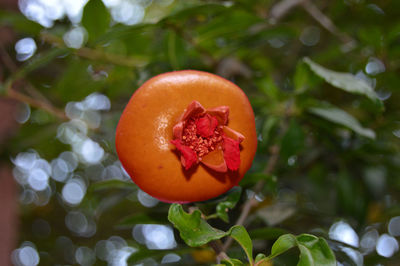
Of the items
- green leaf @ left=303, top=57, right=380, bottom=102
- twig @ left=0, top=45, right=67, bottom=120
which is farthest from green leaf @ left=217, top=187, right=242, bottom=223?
twig @ left=0, top=45, right=67, bottom=120

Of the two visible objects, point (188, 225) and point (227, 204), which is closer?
point (188, 225)

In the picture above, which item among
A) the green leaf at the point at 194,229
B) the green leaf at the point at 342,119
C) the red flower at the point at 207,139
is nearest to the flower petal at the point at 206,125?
the red flower at the point at 207,139

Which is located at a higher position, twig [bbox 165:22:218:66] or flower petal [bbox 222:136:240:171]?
flower petal [bbox 222:136:240:171]

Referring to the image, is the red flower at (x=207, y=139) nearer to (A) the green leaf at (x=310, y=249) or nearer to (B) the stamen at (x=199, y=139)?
(B) the stamen at (x=199, y=139)

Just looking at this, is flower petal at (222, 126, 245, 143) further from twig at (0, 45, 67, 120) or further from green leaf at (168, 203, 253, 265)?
twig at (0, 45, 67, 120)

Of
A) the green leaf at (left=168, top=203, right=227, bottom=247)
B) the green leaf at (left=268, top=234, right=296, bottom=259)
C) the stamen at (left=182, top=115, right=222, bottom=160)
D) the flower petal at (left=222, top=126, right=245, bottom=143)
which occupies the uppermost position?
the flower petal at (left=222, top=126, right=245, bottom=143)

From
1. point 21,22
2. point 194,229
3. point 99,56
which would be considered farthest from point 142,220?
point 21,22

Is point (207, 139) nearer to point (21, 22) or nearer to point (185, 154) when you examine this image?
point (185, 154)
